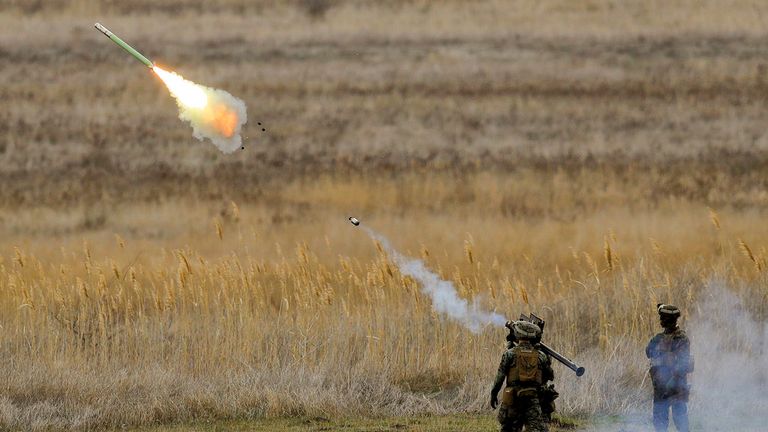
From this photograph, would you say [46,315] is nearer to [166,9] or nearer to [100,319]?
[100,319]

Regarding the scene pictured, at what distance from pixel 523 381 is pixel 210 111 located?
38.7 ft

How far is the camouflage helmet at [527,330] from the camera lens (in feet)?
45.4

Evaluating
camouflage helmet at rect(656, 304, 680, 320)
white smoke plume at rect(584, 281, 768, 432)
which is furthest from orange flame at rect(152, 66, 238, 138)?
camouflage helmet at rect(656, 304, 680, 320)

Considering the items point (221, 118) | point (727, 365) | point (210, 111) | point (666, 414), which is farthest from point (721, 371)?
point (210, 111)

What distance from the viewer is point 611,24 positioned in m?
53.8

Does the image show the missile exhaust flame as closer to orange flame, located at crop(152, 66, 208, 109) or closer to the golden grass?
orange flame, located at crop(152, 66, 208, 109)

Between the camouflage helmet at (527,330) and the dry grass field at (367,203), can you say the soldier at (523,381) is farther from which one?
the dry grass field at (367,203)

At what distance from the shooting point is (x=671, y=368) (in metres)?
14.9

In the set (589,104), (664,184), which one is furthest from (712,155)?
(589,104)

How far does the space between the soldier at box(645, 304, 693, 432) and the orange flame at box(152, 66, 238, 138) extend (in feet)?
35.3

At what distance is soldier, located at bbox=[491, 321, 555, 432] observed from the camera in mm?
13898

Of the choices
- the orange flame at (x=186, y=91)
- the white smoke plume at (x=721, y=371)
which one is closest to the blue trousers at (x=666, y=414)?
the white smoke plume at (x=721, y=371)

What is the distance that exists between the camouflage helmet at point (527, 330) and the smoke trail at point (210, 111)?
1091 centimetres

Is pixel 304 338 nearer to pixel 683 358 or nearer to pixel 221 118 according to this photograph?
pixel 683 358
